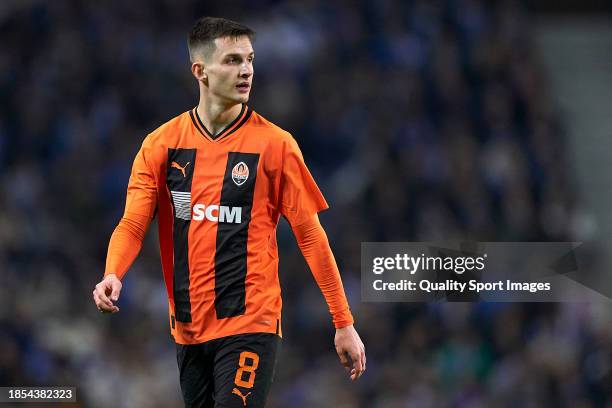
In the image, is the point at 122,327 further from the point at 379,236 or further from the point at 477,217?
the point at 477,217

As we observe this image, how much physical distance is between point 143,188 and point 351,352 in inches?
41.3

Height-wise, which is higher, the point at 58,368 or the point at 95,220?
the point at 95,220

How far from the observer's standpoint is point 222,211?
4.28 metres

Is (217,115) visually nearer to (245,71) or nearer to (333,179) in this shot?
(245,71)

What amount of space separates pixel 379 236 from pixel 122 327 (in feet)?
6.77

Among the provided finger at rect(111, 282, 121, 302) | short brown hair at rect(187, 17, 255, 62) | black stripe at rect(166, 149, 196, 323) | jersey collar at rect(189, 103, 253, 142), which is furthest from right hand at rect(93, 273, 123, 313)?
short brown hair at rect(187, 17, 255, 62)

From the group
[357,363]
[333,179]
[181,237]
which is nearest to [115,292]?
[181,237]

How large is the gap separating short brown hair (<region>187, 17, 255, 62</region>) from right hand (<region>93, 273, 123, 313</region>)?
1026 millimetres

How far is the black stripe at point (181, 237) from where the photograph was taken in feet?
14.1

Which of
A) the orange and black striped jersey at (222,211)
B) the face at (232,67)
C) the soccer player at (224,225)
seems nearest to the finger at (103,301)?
the soccer player at (224,225)

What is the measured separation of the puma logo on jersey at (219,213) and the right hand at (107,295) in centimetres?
46

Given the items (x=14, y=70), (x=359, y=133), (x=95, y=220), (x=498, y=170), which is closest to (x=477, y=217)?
(x=498, y=170)

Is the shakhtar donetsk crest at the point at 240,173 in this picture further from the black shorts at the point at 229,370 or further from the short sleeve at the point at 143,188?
the black shorts at the point at 229,370

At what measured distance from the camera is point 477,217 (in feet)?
28.8
